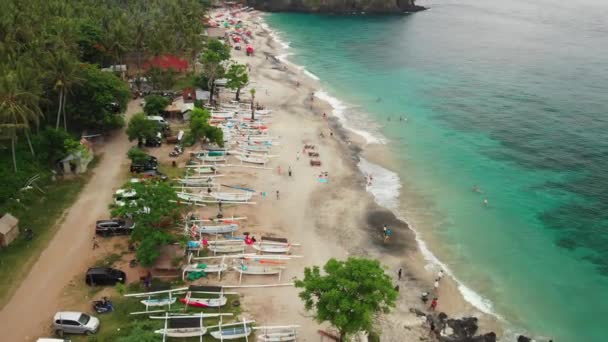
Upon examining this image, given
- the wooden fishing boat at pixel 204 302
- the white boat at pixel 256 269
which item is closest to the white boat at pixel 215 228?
the white boat at pixel 256 269

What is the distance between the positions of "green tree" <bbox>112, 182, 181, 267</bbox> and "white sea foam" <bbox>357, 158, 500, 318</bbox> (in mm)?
24915

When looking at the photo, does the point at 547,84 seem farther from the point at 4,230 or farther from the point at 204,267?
the point at 4,230

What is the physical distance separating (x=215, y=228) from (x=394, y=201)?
2262 centimetres

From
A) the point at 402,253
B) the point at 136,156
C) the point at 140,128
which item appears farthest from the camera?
the point at 140,128

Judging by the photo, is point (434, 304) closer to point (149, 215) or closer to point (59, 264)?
point (149, 215)

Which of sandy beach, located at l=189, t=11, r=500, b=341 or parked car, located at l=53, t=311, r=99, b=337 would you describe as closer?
parked car, located at l=53, t=311, r=99, b=337

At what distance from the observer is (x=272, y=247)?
1658 inches

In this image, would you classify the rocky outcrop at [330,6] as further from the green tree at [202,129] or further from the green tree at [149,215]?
the green tree at [149,215]

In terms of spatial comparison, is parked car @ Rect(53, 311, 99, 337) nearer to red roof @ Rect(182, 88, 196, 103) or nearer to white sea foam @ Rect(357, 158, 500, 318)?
white sea foam @ Rect(357, 158, 500, 318)

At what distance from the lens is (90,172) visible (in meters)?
51.2

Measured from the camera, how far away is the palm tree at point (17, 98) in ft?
135

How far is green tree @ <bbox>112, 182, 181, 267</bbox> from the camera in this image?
36.2 metres

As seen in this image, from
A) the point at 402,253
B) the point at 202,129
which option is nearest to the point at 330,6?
the point at 202,129

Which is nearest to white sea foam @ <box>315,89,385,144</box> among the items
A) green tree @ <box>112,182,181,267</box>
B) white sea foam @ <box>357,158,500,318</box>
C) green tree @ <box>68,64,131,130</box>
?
white sea foam @ <box>357,158,500,318</box>
